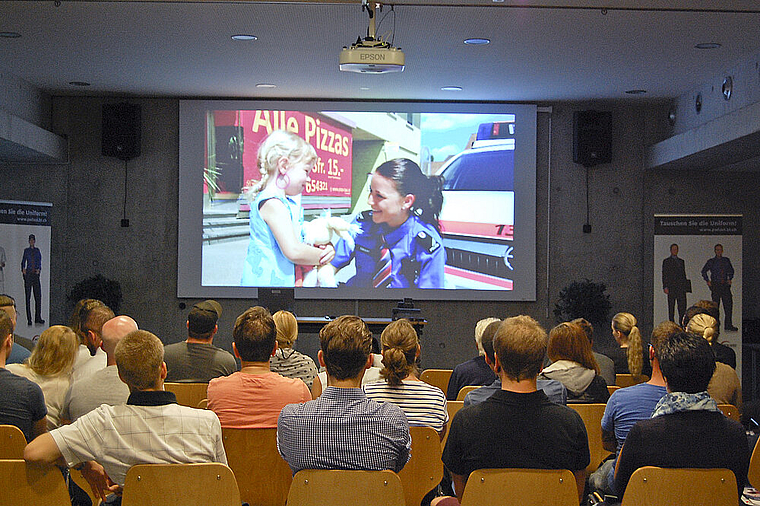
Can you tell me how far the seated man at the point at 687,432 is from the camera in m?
2.52

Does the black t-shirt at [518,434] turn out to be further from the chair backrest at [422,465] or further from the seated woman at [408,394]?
the seated woman at [408,394]

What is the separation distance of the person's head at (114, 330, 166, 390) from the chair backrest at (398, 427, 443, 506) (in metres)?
1.00

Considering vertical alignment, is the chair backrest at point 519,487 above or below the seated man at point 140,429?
below

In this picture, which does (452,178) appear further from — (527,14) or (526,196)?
(527,14)

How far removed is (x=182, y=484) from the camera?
7.66 ft

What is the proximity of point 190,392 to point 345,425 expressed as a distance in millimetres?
1617

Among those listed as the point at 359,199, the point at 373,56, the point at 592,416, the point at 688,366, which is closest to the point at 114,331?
the point at 592,416

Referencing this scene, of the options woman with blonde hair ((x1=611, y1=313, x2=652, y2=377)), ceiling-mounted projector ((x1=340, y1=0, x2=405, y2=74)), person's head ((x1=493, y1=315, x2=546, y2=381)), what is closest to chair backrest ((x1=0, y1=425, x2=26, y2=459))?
person's head ((x1=493, y1=315, x2=546, y2=381))

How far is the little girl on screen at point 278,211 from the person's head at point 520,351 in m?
6.88

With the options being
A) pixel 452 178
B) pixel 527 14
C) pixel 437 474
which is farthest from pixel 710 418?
pixel 452 178

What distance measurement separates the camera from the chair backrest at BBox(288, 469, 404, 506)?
2350mm

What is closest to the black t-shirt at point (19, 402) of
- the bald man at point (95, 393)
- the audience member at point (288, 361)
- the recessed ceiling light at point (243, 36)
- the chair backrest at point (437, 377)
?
the bald man at point (95, 393)

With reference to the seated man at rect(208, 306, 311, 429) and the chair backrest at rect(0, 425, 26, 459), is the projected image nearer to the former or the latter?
the seated man at rect(208, 306, 311, 429)

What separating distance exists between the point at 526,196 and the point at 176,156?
4.29 m
